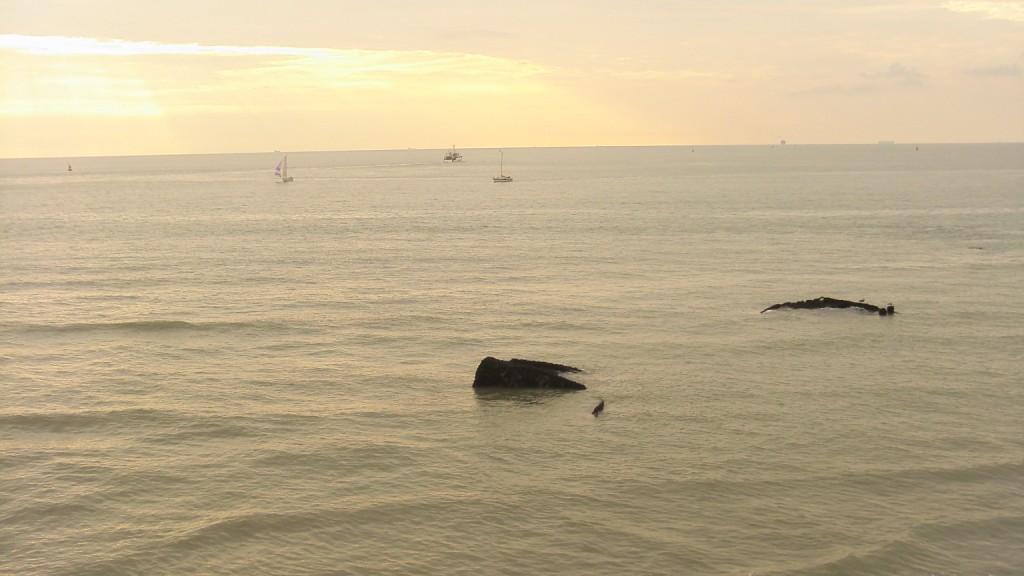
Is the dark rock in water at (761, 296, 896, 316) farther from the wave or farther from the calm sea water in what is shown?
the wave

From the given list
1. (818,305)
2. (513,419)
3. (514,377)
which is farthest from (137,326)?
(818,305)

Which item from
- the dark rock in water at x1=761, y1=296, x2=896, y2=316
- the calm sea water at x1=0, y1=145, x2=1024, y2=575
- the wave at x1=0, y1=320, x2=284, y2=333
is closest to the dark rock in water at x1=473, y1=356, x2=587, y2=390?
the calm sea water at x1=0, y1=145, x2=1024, y2=575

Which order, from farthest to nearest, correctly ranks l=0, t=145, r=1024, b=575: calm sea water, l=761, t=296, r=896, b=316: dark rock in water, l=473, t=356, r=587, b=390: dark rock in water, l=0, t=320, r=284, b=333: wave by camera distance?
l=761, t=296, r=896, b=316: dark rock in water, l=0, t=320, r=284, b=333: wave, l=473, t=356, r=587, b=390: dark rock in water, l=0, t=145, r=1024, b=575: calm sea water

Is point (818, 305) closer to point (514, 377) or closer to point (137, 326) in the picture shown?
point (514, 377)

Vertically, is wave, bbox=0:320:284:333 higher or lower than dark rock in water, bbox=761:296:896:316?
lower

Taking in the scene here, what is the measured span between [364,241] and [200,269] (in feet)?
73.4

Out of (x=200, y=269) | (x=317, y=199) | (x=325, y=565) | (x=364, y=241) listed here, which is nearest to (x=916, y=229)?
(x=364, y=241)

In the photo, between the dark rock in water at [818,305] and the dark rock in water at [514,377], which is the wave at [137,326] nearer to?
the dark rock in water at [514,377]

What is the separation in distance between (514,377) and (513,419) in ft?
11.0

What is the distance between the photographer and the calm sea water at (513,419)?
19.8 metres

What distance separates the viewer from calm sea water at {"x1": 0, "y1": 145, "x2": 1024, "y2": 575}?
19750 mm

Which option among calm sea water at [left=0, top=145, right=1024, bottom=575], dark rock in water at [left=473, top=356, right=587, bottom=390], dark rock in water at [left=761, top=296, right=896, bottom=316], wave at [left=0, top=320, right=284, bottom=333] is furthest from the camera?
dark rock in water at [left=761, top=296, right=896, bottom=316]

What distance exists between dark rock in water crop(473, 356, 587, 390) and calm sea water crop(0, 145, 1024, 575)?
2.41 feet

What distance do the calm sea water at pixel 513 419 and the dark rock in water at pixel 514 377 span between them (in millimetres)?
736
